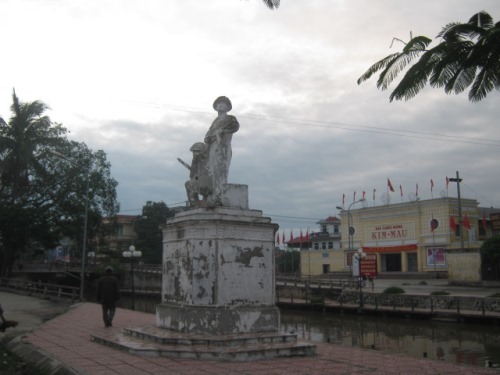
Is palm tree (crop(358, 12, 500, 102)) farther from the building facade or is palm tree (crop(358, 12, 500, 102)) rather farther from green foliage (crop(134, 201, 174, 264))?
green foliage (crop(134, 201, 174, 264))

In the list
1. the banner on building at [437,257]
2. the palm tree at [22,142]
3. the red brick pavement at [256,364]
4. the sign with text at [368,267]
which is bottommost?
the red brick pavement at [256,364]

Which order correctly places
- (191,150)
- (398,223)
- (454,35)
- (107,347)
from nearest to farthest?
(454,35) → (107,347) → (191,150) → (398,223)

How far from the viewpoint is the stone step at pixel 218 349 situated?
835 centimetres

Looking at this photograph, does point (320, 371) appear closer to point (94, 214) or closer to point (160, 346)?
point (160, 346)

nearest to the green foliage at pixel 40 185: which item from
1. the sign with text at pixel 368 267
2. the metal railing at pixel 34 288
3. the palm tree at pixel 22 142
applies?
the palm tree at pixel 22 142

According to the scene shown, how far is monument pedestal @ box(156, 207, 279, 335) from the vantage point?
30.8 feet

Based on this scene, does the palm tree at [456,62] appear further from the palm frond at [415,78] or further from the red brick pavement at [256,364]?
the red brick pavement at [256,364]

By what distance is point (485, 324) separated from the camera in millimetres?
22141

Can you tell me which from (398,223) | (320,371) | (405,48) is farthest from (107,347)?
(398,223)

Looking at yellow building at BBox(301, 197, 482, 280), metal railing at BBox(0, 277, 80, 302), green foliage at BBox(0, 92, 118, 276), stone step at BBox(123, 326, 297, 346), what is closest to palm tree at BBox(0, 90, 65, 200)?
green foliage at BBox(0, 92, 118, 276)

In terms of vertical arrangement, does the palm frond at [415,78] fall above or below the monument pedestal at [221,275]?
above

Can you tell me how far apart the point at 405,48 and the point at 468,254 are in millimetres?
33102

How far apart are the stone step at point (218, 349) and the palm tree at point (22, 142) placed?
2961 centimetres

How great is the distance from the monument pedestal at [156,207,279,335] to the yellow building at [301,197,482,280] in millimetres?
36418
